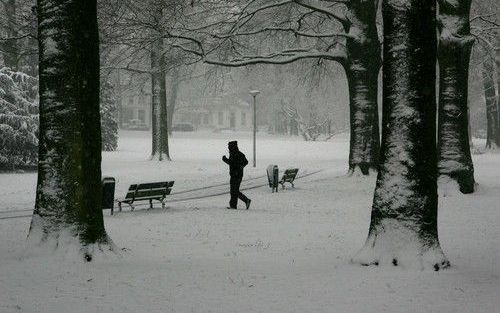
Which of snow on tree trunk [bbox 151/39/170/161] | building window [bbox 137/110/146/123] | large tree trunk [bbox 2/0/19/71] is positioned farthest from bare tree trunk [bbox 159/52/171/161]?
building window [bbox 137/110/146/123]

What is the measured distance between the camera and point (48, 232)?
23.9 feet

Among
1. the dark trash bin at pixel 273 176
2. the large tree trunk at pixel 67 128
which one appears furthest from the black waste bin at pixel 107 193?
the dark trash bin at pixel 273 176

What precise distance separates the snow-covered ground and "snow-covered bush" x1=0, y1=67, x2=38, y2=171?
10459mm

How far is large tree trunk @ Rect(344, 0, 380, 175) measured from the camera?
61.7 feet

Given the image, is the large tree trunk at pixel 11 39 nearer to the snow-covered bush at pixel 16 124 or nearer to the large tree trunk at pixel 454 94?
the snow-covered bush at pixel 16 124

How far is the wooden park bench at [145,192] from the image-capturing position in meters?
12.9

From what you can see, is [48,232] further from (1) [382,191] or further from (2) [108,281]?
(1) [382,191]

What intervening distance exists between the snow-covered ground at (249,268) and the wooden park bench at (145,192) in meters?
0.30

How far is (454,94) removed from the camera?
15.4 metres

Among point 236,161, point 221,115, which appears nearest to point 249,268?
point 236,161

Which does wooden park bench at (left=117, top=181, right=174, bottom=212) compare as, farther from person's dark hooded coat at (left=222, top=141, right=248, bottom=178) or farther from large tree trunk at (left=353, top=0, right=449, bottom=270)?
large tree trunk at (left=353, top=0, right=449, bottom=270)

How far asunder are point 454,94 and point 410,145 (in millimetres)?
9178

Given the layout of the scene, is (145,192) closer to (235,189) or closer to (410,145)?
(235,189)

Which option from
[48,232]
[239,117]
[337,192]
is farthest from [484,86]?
[239,117]
